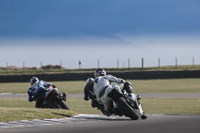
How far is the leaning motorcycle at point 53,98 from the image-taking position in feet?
50.8

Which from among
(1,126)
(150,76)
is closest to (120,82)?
(1,126)

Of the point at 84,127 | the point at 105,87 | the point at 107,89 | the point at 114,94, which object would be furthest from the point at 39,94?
the point at 84,127

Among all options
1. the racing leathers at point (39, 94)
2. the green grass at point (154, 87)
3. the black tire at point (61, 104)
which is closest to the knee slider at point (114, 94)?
the black tire at point (61, 104)

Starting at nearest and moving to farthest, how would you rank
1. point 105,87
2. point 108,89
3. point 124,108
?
point 124,108, point 108,89, point 105,87

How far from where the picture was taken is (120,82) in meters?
12.3

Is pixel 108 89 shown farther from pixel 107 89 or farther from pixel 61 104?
pixel 61 104

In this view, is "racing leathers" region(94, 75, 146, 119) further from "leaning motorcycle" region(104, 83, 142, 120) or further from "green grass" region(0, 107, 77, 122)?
"green grass" region(0, 107, 77, 122)

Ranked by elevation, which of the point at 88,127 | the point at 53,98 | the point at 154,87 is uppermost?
the point at 53,98

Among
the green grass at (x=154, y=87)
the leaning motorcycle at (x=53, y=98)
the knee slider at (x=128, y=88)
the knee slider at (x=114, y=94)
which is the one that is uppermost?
the knee slider at (x=128, y=88)

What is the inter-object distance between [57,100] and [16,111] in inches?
115

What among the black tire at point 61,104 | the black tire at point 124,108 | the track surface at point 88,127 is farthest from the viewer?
the black tire at point 61,104

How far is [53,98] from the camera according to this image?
1559cm

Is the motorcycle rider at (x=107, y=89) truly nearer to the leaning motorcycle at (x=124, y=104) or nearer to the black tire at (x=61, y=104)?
the leaning motorcycle at (x=124, y=104)

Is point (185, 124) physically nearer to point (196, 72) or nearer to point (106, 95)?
point (106, 95)
